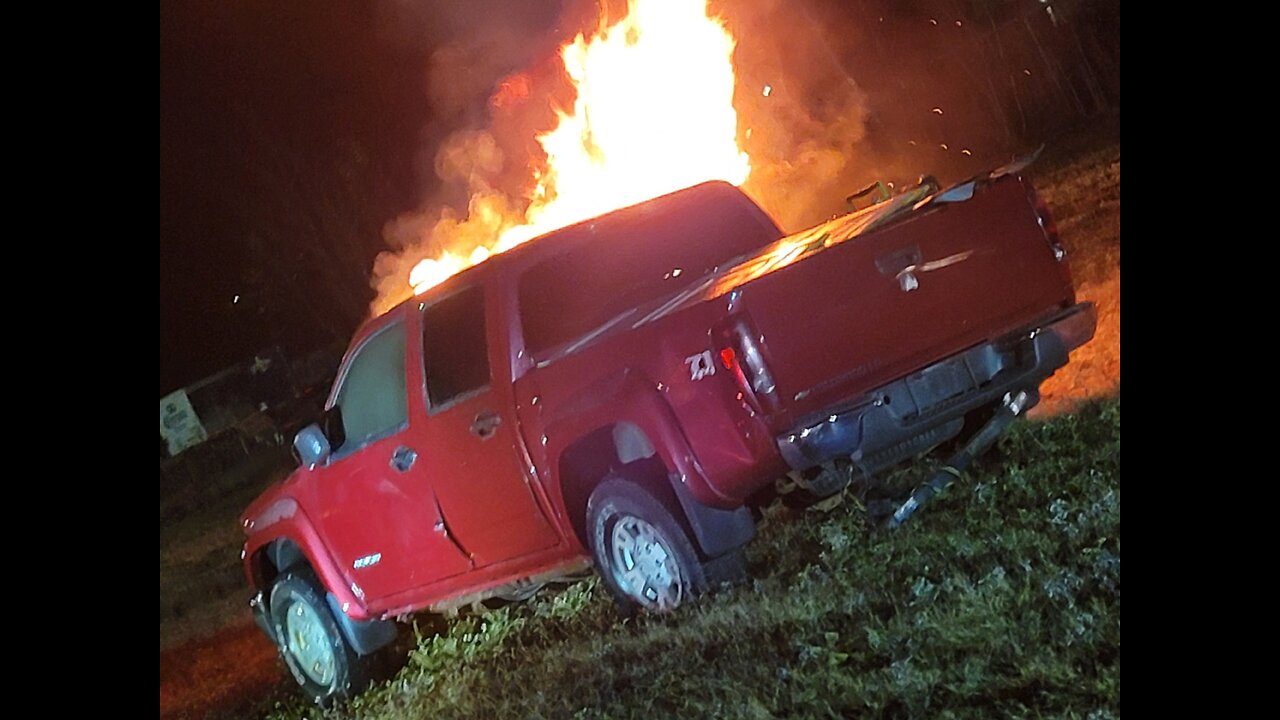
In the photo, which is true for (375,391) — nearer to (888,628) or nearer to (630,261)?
(630,261)

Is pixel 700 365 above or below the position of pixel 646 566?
above

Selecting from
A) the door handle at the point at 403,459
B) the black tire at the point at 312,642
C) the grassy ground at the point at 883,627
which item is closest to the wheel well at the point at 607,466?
the grassy ground at the point at 883,627

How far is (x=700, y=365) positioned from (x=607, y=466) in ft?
3.12

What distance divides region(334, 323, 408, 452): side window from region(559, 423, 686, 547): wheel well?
1076 mm

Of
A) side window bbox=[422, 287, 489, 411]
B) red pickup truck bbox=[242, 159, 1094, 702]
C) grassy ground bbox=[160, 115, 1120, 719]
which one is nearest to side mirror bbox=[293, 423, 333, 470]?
red pickup truck bbox=[242, 159, 1094, 702]

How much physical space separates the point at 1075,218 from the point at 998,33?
6.63 meters

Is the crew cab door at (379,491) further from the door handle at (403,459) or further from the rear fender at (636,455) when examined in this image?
the rear fender at (636,455)

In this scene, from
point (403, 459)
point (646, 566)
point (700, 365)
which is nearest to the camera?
point (700, 365)

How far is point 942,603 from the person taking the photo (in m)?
3.81

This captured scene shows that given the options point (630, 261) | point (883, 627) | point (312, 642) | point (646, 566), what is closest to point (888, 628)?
point (883, 627)

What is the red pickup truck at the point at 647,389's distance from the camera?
155 inches

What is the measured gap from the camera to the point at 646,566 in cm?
458
